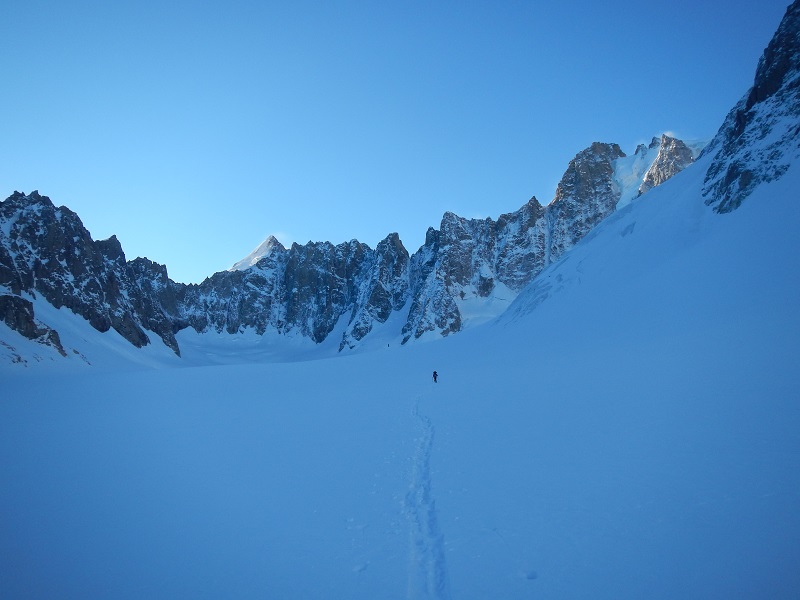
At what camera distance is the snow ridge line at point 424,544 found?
5.66 m

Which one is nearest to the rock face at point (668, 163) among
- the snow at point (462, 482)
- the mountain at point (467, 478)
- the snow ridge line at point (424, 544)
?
the mountain at point (467, 478)

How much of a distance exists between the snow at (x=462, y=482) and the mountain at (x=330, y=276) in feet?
162

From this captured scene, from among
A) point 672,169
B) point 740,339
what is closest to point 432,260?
point 672,169

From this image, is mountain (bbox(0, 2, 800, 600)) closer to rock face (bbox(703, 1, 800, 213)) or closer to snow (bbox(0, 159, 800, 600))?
snow (bbox(0, 159, 800, 600))

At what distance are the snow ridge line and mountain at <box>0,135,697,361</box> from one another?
58150mm

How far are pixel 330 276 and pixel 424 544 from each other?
16272 centimetres

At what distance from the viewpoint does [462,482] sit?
9328 millimetres

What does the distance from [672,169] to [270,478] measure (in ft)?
421

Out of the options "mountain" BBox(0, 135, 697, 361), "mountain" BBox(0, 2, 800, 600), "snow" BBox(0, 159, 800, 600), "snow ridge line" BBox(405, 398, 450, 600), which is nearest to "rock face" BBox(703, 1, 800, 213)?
"mountain" BBox(0, 2, 800, 600)

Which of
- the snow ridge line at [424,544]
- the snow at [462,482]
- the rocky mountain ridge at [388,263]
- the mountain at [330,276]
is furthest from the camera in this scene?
the mountain at [330,276]

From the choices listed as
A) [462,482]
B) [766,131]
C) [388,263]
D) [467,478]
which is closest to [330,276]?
[388,263]

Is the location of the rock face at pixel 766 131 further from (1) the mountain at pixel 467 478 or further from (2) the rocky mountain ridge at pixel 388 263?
(1) the mountain at pixel 467 478

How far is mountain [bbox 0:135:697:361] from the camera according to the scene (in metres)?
80.0

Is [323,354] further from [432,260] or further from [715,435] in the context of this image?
[715,435]
